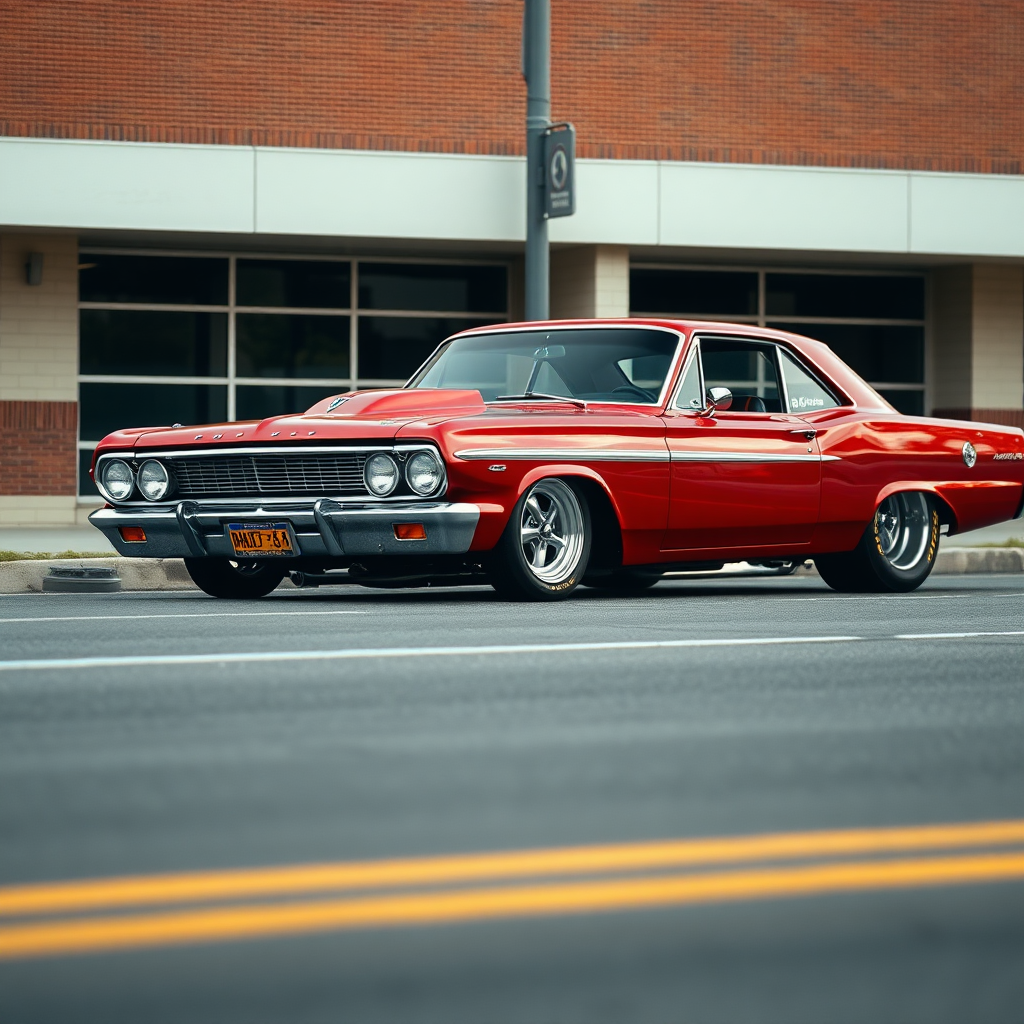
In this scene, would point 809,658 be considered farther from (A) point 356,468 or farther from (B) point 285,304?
(B) point 285,304

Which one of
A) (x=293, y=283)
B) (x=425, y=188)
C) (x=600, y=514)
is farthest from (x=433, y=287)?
(x=600, y=514)

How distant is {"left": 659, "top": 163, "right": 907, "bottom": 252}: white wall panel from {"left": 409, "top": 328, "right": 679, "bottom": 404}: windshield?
10482 millimetres

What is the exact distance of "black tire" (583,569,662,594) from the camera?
10.2 meters

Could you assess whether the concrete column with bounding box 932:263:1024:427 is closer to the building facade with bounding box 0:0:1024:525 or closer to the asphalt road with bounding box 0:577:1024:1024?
the building facade with bounding box 0:0:1024:525

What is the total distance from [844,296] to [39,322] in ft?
32.5

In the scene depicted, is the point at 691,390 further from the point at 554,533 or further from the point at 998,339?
the point at 998,339

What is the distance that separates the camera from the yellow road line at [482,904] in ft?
9.40

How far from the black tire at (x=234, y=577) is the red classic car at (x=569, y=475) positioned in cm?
1

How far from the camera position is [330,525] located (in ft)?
29.8

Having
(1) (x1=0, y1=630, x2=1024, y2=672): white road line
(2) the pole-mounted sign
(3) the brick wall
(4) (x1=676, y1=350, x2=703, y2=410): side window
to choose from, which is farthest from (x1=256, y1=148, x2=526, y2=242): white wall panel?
(1) (x1=0, y1=630, x2=1024, y2=672): white road line

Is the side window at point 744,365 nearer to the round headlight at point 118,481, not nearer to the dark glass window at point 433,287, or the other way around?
the round headlight at point 118,481

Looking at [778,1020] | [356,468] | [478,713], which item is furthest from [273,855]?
[356,468]

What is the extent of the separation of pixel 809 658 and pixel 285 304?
16276 mm

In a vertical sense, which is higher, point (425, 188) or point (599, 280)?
point (425, 188)
